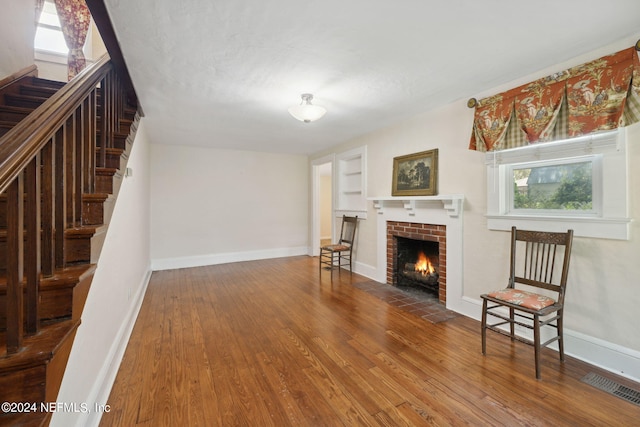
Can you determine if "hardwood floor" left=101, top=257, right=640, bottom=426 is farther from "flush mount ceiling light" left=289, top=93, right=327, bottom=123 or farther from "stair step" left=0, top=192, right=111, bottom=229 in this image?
"flush mount ceiling light" left=289, top=93, right=327, bottom=123

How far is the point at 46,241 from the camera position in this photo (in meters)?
1.09

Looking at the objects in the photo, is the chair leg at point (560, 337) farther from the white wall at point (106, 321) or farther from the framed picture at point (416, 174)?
the white wall at point (106, 321)

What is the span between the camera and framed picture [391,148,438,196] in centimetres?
327

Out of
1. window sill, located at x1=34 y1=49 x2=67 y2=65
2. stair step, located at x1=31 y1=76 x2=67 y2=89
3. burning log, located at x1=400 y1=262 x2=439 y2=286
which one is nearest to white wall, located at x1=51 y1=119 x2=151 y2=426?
stair step, located at x1=31 y1=76 x2=67 y2=89

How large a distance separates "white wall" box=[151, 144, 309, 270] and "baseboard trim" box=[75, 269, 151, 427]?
2521 mm

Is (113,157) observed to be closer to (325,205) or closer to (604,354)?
(604,354)

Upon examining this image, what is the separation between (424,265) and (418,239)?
0.42 metres

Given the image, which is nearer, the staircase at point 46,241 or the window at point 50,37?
the staircase at point 46,241

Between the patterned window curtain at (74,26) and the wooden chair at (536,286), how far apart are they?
5.18 m

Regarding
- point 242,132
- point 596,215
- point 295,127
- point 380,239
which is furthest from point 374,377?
point 242,132

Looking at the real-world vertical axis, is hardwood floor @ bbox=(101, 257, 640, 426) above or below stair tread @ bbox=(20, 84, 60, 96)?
below

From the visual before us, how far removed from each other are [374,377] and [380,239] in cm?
240

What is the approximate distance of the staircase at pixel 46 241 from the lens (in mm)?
819

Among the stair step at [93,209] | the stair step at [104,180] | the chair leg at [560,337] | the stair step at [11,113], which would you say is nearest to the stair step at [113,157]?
the stair step at [104,180]
